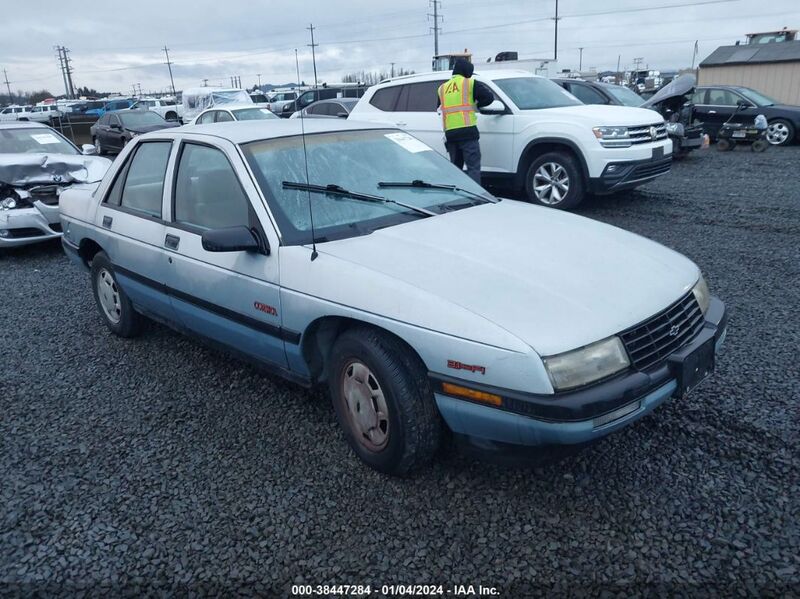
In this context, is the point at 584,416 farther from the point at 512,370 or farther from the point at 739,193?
the point at 739,193

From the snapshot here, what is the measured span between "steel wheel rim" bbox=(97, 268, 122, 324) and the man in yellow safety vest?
4.81m

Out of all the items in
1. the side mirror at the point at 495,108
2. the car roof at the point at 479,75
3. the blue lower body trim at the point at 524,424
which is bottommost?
the blue lower body trim at the point at 524,424

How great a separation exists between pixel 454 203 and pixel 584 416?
1726mm

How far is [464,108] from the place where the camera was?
25.9ft

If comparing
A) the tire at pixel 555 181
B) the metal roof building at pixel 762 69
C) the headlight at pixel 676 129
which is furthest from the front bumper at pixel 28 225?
the metal roof building at pixel 762 69

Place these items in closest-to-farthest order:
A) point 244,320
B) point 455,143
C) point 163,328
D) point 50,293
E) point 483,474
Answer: point 483,474
point 244,320
point 163,328
point 50,293
point 455,143

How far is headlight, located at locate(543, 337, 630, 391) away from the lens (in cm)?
235

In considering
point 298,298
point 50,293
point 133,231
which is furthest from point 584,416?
point 50,293

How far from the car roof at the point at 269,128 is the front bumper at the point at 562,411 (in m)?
1.88

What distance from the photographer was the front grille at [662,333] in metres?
2.55

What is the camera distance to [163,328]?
16.3 feet

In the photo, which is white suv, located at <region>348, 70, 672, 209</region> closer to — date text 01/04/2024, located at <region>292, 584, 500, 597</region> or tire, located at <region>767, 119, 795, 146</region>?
date text 01/04/2024, located at <region>292, 584, 500, 597</region>

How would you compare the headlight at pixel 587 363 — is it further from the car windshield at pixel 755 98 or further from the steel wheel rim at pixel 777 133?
the car windshield at pixel 755 98

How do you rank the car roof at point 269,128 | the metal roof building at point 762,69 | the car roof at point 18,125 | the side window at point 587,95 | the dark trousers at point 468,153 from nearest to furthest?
1. the car roof at point 269,128
2. the dark trousers at point 468,153
3. the car roof at point 18,125
4. the side window at point 587,95
5. the metal roof building at point 762,69
